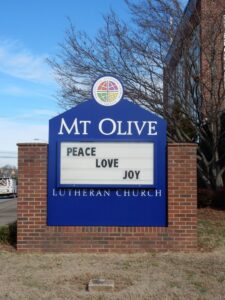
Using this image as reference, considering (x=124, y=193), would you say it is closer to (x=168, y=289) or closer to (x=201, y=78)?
(x=168, y=289)

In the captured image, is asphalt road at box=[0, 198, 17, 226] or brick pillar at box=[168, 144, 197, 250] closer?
brick pillar at box=[168, 144, 197, 250]

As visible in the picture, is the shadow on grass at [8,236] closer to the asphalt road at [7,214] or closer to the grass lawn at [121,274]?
the grass lawn at [121,274]

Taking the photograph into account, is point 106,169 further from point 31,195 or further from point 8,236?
point 8,236

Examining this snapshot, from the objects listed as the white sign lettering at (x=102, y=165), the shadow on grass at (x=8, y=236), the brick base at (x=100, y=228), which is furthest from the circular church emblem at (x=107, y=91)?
the shadow on grass at (x=8, y=236)

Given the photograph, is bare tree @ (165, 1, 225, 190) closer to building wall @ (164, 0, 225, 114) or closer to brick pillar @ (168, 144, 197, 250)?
building wall @ (164, 0, 225, 114)

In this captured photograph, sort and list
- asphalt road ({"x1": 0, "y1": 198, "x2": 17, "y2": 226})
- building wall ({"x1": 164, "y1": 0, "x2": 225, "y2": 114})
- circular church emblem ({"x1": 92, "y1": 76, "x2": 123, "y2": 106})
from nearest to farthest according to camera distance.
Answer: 1. circular church emblem ({"x1": 92, "y1": 76, "x2": 123, "y2": 106})
2. building wall ({"x1": 164, "y1": 0, "x2": 225, "y2": 114})
3. asphalt road ({"x1": 0, "y1": 198, "x2": 17, "y2": 226})

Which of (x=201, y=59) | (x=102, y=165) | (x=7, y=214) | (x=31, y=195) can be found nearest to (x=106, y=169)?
(x=102, y=165)

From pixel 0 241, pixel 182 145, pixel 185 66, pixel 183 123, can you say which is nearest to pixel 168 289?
pixel 182 145

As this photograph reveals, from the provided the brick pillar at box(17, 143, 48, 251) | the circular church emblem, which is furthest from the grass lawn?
the circular church emblem

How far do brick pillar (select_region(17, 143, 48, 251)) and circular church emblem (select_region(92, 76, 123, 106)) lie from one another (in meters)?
1.40

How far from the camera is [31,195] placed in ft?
34.3

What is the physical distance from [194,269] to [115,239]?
6.48 ft

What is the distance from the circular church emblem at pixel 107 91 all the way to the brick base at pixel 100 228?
1.37 meters

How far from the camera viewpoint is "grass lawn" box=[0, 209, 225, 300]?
24.2ft
